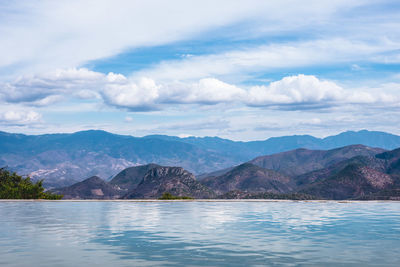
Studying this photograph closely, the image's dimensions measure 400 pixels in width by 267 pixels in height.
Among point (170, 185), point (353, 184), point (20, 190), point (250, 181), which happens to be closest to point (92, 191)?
point (170, 185)

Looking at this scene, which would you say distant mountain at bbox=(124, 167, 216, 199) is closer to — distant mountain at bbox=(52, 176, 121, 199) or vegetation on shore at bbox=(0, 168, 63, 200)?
distant mountain at bbox=(52, 176, 121, 199)

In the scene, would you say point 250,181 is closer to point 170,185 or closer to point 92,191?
point 92,191

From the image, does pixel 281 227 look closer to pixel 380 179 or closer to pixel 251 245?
pixel 251 245

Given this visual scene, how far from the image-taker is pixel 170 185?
116625 mm

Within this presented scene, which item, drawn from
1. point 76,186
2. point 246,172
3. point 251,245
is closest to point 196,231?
point 251,245

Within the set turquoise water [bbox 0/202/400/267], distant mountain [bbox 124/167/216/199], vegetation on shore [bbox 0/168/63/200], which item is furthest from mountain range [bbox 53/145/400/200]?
turquoise water [bbox 0/202/400/267]

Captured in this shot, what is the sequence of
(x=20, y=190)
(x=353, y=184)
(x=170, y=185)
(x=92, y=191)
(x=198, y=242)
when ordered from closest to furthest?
(x=198, y=242)
(x=20, y=190)
(x=353, y=184)
(x=170, y=185)
(x=92, y=191)

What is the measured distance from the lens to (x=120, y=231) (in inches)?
1237

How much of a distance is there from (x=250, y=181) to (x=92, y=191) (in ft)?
185

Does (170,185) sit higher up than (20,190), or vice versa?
(20,190)

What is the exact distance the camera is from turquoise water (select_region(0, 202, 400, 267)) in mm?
20781

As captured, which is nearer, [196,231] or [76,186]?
[196,231]

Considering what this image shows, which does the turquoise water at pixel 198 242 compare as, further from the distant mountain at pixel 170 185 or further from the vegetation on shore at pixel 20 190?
the distant mountain at pixel 170 185

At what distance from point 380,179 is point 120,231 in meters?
95.2
